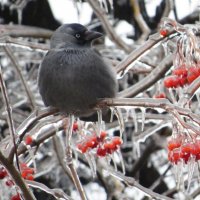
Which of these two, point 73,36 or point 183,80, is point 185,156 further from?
point 73,36

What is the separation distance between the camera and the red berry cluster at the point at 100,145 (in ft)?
9.84

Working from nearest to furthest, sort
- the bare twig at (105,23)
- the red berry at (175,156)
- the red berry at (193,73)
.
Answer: the red berry at (175,156), the red berry at (193,73), the bare twig at (105,23)

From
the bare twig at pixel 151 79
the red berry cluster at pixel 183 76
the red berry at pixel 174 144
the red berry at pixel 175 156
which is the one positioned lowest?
the bare twig at pixel 151 79

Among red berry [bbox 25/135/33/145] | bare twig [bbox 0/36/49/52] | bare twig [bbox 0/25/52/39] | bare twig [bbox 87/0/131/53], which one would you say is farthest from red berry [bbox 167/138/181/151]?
bare twig [bbox 0/25/52/39]

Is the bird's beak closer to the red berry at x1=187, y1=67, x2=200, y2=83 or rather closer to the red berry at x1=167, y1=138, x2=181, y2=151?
the red berry at x1=187, y1=67, x2=200, y2=83

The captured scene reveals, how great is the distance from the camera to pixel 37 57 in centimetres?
605

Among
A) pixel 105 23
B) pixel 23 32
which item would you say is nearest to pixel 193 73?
pixel 105 23

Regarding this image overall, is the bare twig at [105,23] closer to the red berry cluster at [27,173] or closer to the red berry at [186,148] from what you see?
the red berry cluster at [27,173]

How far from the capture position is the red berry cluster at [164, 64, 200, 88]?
2779mm

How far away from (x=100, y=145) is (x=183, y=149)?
2.02 feet

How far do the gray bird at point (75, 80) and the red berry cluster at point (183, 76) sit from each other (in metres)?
0.45

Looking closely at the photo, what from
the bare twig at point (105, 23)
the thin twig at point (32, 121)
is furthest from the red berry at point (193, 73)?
the bare twig at point (105, 23)

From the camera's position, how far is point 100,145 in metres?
3.04

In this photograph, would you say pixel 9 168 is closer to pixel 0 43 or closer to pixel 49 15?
pixel 0 43
